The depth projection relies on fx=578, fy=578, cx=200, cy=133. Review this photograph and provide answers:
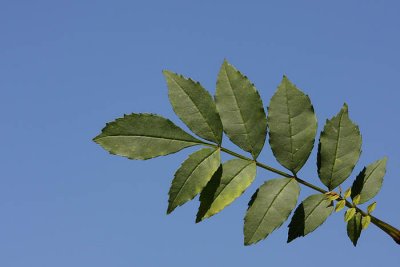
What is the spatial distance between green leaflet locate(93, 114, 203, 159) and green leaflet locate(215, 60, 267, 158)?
0.64 feet

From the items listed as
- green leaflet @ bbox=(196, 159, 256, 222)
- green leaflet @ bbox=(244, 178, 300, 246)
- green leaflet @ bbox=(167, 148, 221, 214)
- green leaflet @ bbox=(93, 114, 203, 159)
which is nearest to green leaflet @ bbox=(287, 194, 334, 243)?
green leaflet @ bbox=(244, 178, 300, 246)

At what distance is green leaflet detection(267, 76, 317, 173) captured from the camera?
2.02 metres

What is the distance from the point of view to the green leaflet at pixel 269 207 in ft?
6.54

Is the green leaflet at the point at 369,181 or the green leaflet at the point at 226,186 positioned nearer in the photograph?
the green leaflet at the point at 226,186

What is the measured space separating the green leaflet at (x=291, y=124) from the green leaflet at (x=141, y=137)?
1.14ft

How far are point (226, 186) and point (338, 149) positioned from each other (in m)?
0.43

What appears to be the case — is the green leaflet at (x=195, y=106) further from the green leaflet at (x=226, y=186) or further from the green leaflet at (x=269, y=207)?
the green leaflet at (x=269, y=207)

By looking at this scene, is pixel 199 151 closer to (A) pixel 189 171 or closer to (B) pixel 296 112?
(A) pixel 189 171

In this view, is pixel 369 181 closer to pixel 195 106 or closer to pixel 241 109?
pixel 241 109

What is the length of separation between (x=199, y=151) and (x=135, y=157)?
0.76 ft

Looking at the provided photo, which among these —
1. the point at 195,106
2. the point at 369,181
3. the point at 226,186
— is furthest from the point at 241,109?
the point at 369,181

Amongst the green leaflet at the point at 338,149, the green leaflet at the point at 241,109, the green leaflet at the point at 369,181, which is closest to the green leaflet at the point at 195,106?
the green leaflet at the point at 241,109

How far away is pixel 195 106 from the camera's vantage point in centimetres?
207

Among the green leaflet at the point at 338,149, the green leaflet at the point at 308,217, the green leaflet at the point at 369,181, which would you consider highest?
the green leaflet at the point at 338,149
